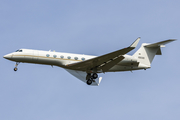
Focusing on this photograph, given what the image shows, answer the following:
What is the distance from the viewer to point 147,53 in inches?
1094

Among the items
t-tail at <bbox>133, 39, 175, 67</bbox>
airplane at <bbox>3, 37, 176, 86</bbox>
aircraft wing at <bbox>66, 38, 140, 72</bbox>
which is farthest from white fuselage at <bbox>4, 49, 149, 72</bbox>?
t-tail at <bbox>133, 39, 175, 67</bbox>

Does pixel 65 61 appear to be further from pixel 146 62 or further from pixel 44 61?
pixel 146 62

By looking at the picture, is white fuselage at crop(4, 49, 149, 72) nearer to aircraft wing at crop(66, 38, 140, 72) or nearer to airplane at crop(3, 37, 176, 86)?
airplane at crop(3, 37, 176, 86)

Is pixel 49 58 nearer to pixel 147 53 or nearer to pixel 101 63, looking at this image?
pixel 101 63

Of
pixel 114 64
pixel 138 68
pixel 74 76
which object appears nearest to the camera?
pixel 114 64

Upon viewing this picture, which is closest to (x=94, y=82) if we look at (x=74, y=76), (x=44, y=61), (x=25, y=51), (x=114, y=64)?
(x=74, y=76)

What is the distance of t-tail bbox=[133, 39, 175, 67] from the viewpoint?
90.1 feet

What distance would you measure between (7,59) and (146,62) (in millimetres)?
14227

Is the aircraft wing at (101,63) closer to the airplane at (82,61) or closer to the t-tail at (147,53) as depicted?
the airplane at (82,61)

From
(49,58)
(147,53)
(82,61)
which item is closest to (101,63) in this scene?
(82,61)

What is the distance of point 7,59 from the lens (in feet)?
83.8

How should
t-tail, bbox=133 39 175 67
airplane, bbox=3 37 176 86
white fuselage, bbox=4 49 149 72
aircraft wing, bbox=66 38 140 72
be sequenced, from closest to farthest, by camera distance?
aircraft wing, bbox=66 38 140 72, airplane, bbox=3 37 176 86, white fuselage, bbox=4 49 149 72, t-tail, bbox=133 39 175 67

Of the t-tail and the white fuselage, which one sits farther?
the t-tail

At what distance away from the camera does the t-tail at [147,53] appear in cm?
2746
